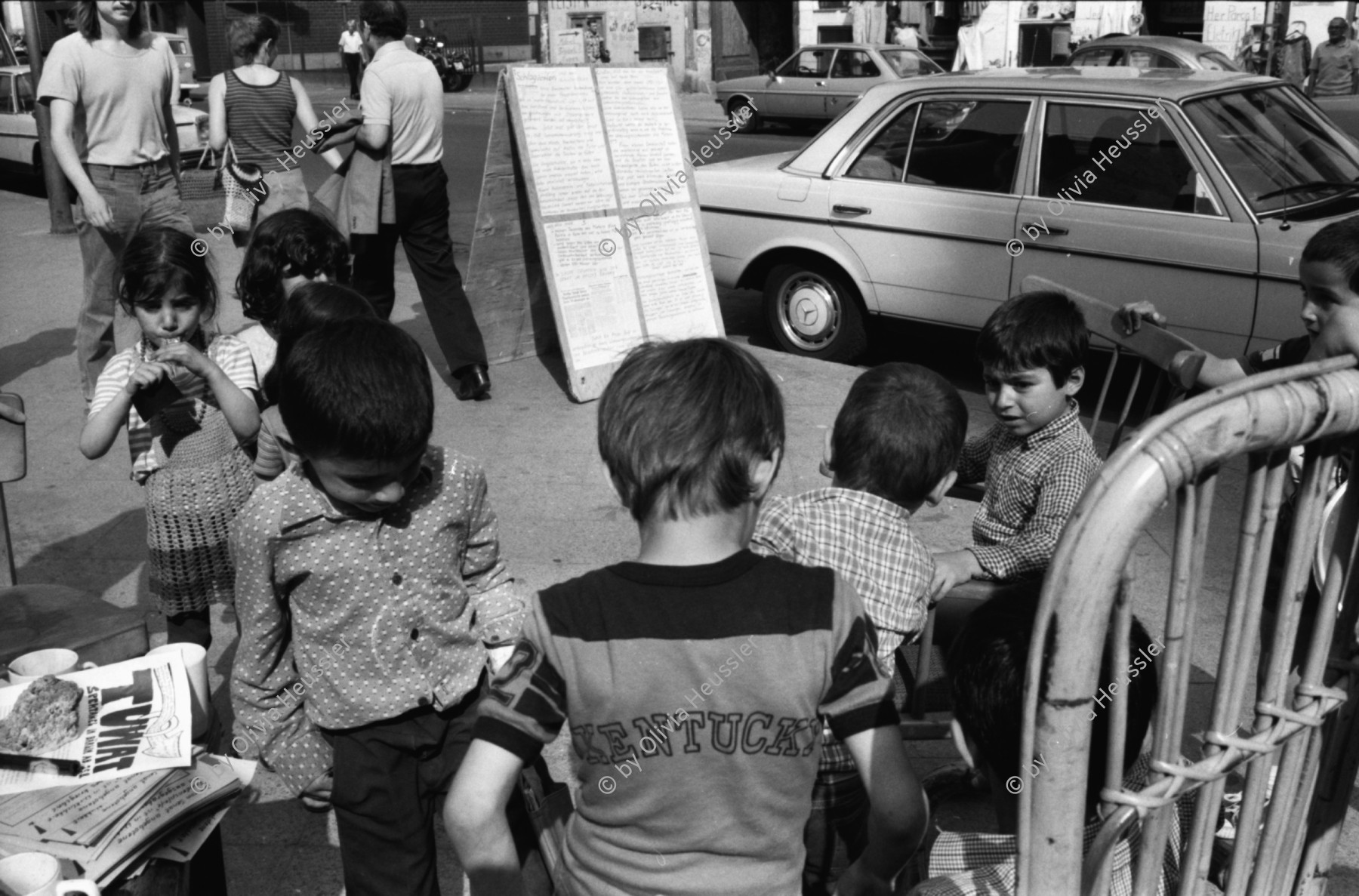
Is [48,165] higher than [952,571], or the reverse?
[48,165]

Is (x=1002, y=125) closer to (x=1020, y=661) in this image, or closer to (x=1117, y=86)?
(x=1117, y=86)

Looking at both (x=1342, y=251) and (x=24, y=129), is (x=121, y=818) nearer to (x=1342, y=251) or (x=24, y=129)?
(x=1342, y=251)

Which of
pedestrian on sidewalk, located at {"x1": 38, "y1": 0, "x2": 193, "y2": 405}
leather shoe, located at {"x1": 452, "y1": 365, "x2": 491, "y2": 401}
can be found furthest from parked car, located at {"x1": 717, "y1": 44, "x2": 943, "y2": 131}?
pedestrian on sidewalk, located at {"x1": 38, "y1": 0, "x2": 193, "y2": 405}

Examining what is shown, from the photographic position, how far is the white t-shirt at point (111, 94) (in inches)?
218

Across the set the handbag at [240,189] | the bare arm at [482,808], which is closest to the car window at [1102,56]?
the handbag at [240,189]

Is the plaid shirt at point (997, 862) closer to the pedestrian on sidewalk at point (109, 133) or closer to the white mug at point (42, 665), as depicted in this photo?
the white mug at point (42, 665)

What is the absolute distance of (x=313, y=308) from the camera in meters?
2.88

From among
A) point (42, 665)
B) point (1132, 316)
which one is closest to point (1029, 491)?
point (1132, 316)

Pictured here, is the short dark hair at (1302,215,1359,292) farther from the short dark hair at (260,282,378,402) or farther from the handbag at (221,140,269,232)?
the handbag at (221,140,269,232)

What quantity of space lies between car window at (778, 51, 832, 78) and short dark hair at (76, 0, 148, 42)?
15.9 m

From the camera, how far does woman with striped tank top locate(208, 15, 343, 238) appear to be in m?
6.38

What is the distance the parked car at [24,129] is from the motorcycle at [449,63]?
17.5 m

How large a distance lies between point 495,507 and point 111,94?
257 cm

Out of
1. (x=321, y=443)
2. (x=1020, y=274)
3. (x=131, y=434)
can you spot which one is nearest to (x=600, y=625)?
(x=321, y=443)
